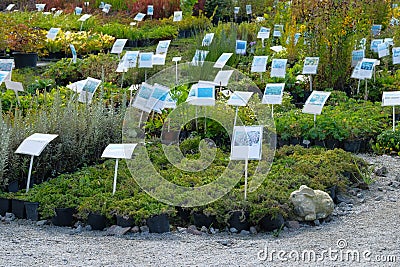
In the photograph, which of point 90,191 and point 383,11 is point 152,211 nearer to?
point 90,191

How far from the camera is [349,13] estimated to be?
337 inches

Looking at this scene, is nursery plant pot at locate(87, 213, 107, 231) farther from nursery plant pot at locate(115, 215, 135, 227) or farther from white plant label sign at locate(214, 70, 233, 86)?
white plant label sign at locate(214, 70, 233, 86)

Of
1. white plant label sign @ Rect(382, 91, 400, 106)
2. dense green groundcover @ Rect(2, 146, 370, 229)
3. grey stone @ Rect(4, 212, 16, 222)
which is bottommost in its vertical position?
grey stone @ Rect(4, 212, 16, 222)

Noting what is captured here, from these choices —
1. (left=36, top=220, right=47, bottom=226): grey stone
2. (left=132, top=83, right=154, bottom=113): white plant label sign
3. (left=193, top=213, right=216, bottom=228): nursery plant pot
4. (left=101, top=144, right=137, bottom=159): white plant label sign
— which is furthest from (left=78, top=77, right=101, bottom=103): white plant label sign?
(left=193, top=213, right=216, bottom=228): nursery plant pot

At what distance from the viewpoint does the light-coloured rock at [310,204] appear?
4922 mm

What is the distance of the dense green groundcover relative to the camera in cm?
486

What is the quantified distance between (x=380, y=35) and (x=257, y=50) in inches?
71.8

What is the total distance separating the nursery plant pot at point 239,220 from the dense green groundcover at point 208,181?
4cm

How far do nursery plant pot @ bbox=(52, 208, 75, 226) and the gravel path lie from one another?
2.3 inches

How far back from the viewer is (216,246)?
448cm

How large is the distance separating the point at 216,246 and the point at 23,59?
727 centimetres

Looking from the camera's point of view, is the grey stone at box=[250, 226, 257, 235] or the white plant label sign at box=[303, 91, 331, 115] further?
the white plant label sign at box=[303, 91, 331, 115]

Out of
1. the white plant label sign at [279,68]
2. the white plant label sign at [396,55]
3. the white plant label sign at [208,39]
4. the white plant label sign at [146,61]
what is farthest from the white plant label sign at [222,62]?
the white plant label sign at [396,55]

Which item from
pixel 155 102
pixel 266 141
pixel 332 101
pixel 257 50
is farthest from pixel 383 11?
pixel 155 102
